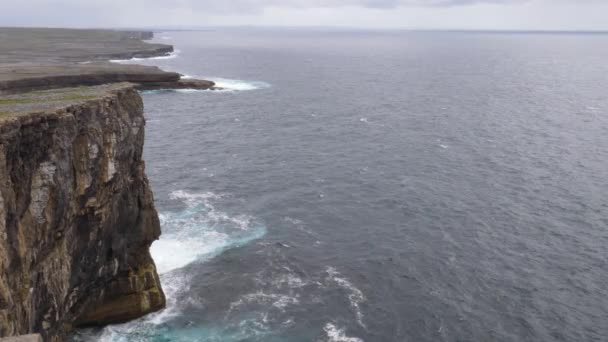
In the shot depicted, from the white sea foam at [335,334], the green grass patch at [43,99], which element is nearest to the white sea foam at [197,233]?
the white sea foam at [335,334]

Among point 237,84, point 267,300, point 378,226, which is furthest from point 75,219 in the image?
point 237,84

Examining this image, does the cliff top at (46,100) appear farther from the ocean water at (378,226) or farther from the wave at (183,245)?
the ocean water at (378,226)

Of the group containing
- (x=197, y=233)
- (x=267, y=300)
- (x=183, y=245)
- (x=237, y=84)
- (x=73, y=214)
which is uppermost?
(x=73, y=214)

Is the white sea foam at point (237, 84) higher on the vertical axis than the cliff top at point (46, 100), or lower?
lower

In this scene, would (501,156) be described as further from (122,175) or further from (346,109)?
(122,175)

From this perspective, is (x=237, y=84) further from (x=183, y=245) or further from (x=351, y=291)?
(x=351, y=291)

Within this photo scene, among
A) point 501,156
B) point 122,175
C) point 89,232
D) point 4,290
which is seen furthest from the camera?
point 501,156

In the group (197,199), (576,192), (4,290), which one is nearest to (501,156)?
(576,192)
